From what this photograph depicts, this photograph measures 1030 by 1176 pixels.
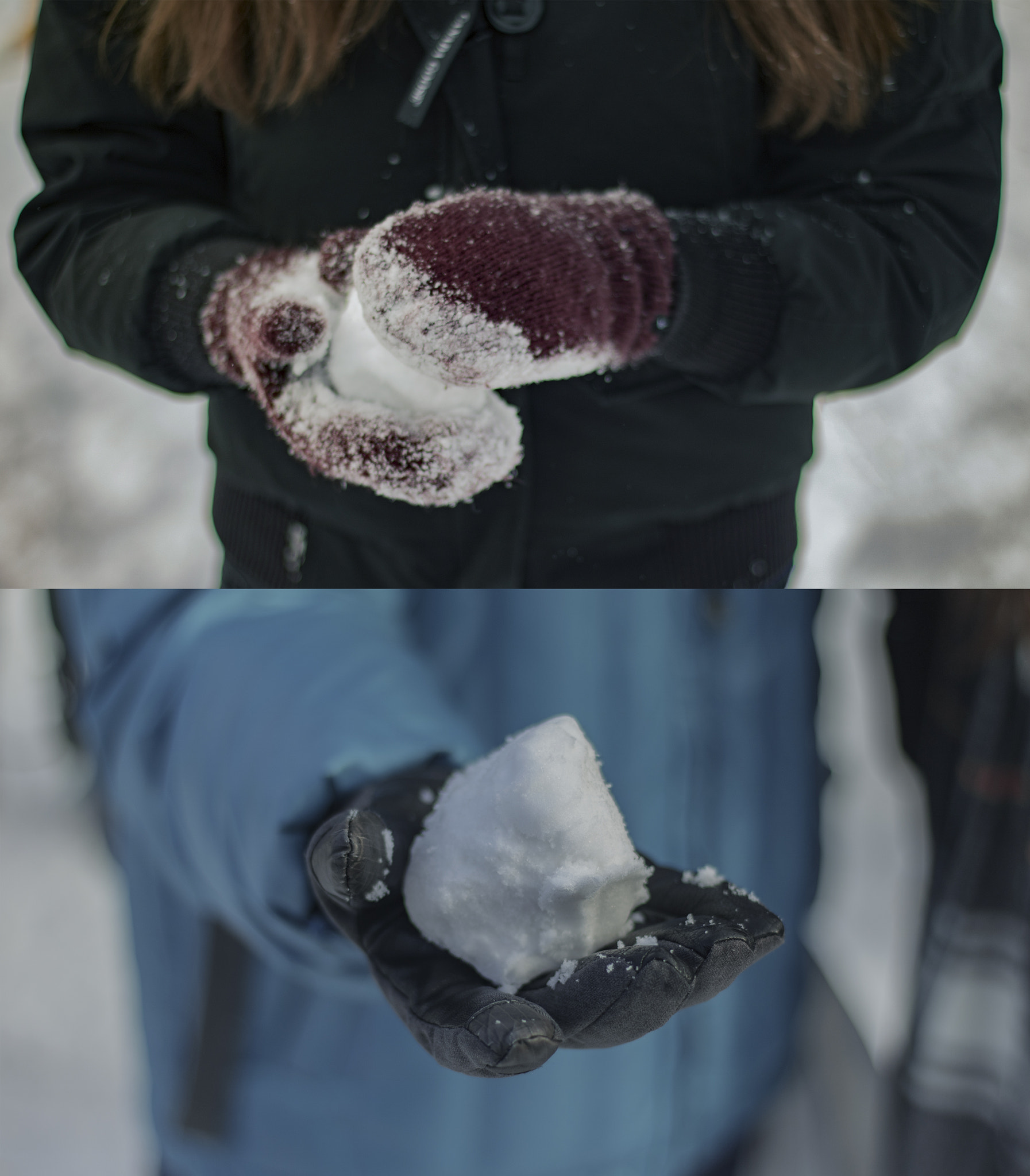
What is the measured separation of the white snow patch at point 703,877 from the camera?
11.8 inches

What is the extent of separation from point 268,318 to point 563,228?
0.42 ft

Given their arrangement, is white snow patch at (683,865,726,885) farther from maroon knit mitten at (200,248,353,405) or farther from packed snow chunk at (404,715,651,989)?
maroon knit mitten at (200,248,353,405)

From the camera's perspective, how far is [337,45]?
14.9 inches

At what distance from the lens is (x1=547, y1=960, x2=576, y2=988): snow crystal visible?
→ 251mm

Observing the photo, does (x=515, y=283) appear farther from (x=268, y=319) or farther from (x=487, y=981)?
(x=487, y=981)

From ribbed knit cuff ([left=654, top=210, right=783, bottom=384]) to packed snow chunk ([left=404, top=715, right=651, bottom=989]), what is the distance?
19 cm

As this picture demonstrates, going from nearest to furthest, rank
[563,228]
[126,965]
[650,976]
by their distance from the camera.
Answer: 1. [650,976]
2. [563,228]
3. [126,965]

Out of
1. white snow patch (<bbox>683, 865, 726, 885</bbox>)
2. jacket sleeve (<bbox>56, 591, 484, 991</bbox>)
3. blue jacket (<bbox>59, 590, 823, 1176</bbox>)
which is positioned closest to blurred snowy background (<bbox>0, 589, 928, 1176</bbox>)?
blue jacket (<bbox>59, 590, 823, 1176</bbox>)

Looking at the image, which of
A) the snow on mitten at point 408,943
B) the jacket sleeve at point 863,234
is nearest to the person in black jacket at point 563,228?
the jacket sleeve at point 863,234

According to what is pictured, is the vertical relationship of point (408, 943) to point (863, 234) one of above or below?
below

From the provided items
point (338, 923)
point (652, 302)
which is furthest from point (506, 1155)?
point (652, 302)

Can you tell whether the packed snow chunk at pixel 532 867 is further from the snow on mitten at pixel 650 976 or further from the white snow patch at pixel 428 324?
the white snow patch at pixel 428 324

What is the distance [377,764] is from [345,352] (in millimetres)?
173

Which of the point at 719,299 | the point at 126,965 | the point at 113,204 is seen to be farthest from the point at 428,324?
the point at 126,965
